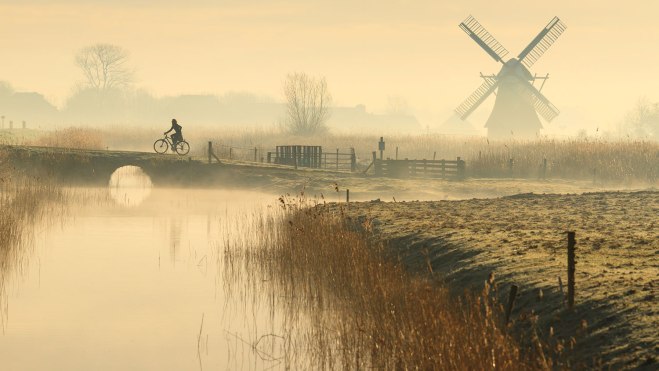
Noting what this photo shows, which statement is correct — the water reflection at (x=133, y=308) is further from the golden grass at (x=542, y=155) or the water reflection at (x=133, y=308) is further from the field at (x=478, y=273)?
the golden grass at (x=542, y=155)

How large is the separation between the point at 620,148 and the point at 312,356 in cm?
3658

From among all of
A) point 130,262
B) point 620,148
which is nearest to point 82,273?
point 130,262

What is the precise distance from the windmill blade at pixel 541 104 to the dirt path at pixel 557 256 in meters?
48.2

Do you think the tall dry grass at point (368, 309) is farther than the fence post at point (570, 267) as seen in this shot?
No

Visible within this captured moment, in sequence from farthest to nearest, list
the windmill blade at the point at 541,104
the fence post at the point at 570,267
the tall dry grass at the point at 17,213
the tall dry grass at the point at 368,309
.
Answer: the windmill blade at the point at 541,104 → the tall dry grass at the point at 17,213 → the fence post at the point at 570,267 → the tall dry grass at the point at 368,309

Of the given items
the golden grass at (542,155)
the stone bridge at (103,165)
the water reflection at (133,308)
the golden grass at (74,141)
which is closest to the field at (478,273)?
the water reflection at (133,308)

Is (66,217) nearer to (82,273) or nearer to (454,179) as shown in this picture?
(82,273)

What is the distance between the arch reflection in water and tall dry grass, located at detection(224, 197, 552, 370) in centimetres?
1667

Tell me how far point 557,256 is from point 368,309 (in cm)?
306

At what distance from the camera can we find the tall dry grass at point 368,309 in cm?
912

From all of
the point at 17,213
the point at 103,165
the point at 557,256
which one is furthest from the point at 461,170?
the point at 557,256

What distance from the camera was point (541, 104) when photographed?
7456 cm

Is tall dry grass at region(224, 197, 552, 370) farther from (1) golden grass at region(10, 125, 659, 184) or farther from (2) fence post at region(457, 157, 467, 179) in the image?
(1) golden grass at region(10, 125, 659, 184)

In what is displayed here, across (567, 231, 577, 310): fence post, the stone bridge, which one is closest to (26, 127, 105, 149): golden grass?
the stone bridge
